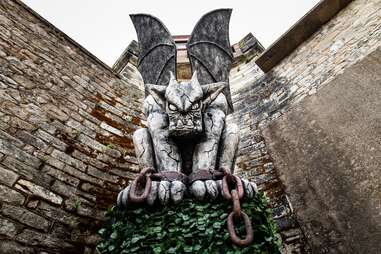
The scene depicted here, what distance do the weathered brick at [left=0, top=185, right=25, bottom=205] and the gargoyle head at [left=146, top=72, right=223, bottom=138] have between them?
1427 millimetres

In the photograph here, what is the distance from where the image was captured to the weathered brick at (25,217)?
2.21 meters

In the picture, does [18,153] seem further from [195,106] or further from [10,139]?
[195,106]

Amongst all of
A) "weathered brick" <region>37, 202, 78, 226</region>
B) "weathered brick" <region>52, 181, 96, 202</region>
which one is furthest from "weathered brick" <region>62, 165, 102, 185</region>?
"weathered brick" <region>37, 202, 78, 226</region>

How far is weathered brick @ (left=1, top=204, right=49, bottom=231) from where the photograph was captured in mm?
2205

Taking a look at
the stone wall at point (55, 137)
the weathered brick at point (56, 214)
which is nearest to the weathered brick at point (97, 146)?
the stone wall at point (55, 137)

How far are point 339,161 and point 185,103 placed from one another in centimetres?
173

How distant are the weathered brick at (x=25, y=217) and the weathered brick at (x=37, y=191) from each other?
0.18 metres

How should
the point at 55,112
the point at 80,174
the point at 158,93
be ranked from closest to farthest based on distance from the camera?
the point at 158,93, the point at 80,174, the point at 55,112

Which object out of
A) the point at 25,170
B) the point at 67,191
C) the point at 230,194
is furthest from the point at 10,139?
the point at 230,194

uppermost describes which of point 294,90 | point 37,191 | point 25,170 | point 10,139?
point 294,90

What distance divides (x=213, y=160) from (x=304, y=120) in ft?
6.11

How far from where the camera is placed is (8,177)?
2.37 metres

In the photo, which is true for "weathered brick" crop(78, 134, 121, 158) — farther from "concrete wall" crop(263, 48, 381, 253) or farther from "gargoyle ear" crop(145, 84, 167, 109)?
"concrete wall" crop(263, 48, 381, 253)

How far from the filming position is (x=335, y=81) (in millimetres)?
3154
